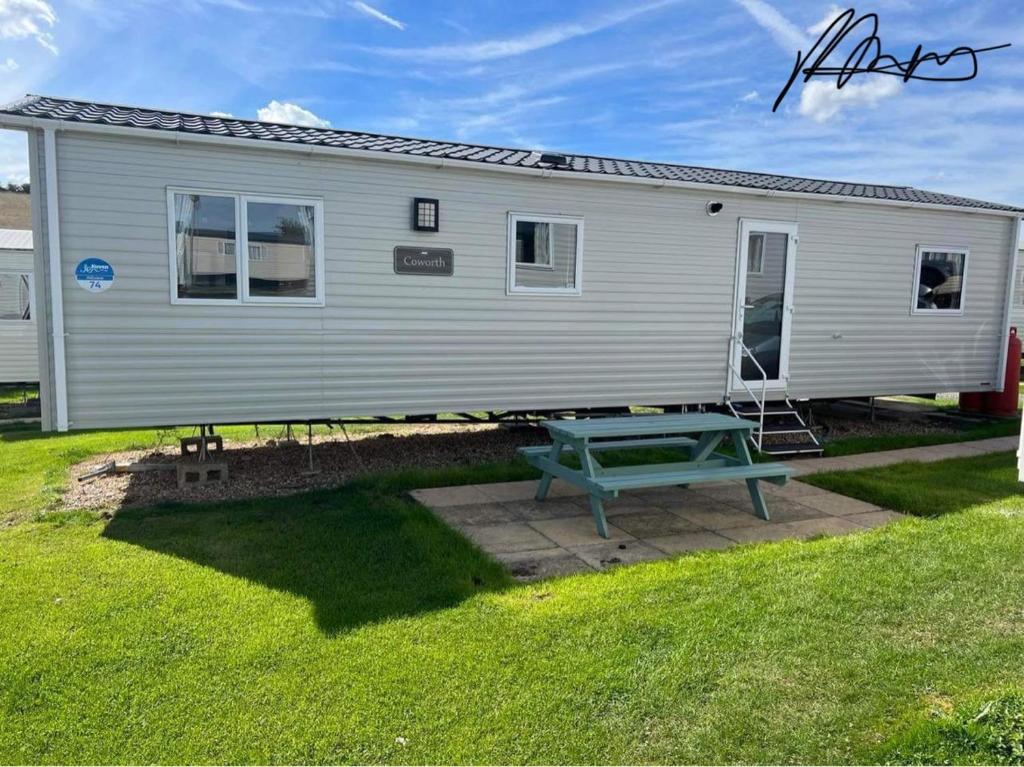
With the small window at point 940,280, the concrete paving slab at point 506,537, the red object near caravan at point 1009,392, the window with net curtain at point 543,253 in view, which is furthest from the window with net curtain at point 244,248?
the red object near caravan at point 1009,392

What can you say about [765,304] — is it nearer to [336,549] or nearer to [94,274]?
[336,549]

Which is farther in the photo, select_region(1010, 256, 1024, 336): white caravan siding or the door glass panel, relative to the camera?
select_region(1010, 256, 1024, 336): white caravan siding

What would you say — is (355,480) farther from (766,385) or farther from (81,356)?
(766,385)

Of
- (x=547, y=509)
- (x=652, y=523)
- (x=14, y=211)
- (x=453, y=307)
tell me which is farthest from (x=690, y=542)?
(x=14, y=211)

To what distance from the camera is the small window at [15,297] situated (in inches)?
501

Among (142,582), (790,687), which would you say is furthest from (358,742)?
(142,582)

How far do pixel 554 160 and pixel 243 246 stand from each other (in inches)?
132

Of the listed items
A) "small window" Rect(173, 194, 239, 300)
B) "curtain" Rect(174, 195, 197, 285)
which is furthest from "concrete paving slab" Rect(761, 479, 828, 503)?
"curtain" Rect(174, 195, 197, 285)

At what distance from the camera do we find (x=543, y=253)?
7.55m

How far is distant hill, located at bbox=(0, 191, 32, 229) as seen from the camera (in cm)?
2514

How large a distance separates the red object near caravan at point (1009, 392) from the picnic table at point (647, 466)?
6742 mm

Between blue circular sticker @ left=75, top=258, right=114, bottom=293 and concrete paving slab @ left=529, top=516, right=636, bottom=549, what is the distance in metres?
3.94
